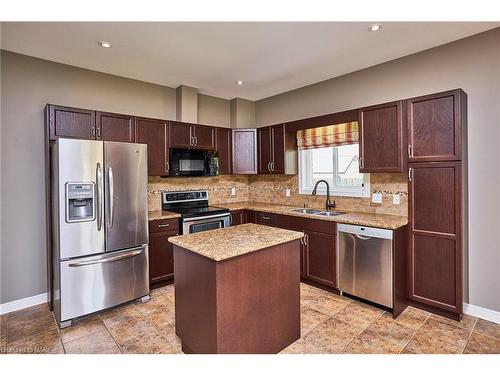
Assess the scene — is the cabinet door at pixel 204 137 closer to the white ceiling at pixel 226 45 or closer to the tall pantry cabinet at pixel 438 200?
the white ceiling at pixel 226 45

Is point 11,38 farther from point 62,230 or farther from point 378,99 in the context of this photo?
point 378,99

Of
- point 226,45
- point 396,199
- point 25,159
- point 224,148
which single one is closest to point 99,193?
point 25,159

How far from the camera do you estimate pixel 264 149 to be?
14.1 ft

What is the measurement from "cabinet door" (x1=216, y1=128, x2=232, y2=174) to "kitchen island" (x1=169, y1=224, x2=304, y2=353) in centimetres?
216

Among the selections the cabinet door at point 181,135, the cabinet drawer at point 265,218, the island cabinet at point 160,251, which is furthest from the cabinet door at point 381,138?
the island cabinet at point 160,251

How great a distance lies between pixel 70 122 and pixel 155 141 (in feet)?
3.05

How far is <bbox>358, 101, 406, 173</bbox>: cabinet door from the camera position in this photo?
2.79 metres

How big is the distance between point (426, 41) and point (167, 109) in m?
3.23

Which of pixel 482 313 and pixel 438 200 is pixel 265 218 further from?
pixel 482 313

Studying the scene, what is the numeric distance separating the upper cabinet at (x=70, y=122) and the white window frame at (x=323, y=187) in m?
2.82

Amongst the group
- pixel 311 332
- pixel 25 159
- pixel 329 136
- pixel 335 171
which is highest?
pixel 329 136
